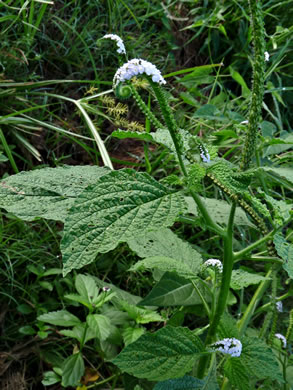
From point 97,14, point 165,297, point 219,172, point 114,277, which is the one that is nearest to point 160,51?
point 97,14

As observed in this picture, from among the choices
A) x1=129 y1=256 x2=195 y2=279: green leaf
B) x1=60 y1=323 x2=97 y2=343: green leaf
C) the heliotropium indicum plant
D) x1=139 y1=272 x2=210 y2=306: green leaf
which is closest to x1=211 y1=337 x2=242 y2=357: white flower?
the heliotropium indicum plant

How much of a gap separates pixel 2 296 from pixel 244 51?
5.33ft

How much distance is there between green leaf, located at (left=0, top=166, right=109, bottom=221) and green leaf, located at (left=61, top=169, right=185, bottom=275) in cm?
14

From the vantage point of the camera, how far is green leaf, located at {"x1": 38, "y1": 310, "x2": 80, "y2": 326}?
3.85ft

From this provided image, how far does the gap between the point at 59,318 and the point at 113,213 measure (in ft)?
2.02

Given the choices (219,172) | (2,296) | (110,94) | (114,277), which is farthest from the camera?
(110,94)

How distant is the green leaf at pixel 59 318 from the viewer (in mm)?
1173

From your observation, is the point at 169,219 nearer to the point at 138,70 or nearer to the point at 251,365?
the point at 138,70

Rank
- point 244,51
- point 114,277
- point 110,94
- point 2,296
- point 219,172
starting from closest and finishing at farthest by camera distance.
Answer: point 219,172
point 2,296
point 114,277
point 110,94
point 244,51

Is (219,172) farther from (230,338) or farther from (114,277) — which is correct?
(114,277)

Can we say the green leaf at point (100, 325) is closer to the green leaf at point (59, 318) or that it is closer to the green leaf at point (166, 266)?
the green leaf at point (59, 318)

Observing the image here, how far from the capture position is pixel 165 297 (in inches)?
46.9

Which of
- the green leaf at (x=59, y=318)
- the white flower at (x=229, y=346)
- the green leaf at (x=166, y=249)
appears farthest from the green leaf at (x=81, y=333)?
the white flower at (x=229, y=346)

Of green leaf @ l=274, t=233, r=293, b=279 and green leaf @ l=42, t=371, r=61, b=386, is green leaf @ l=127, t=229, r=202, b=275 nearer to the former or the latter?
green leaf @ l=274, t=233, r=293, b=279
